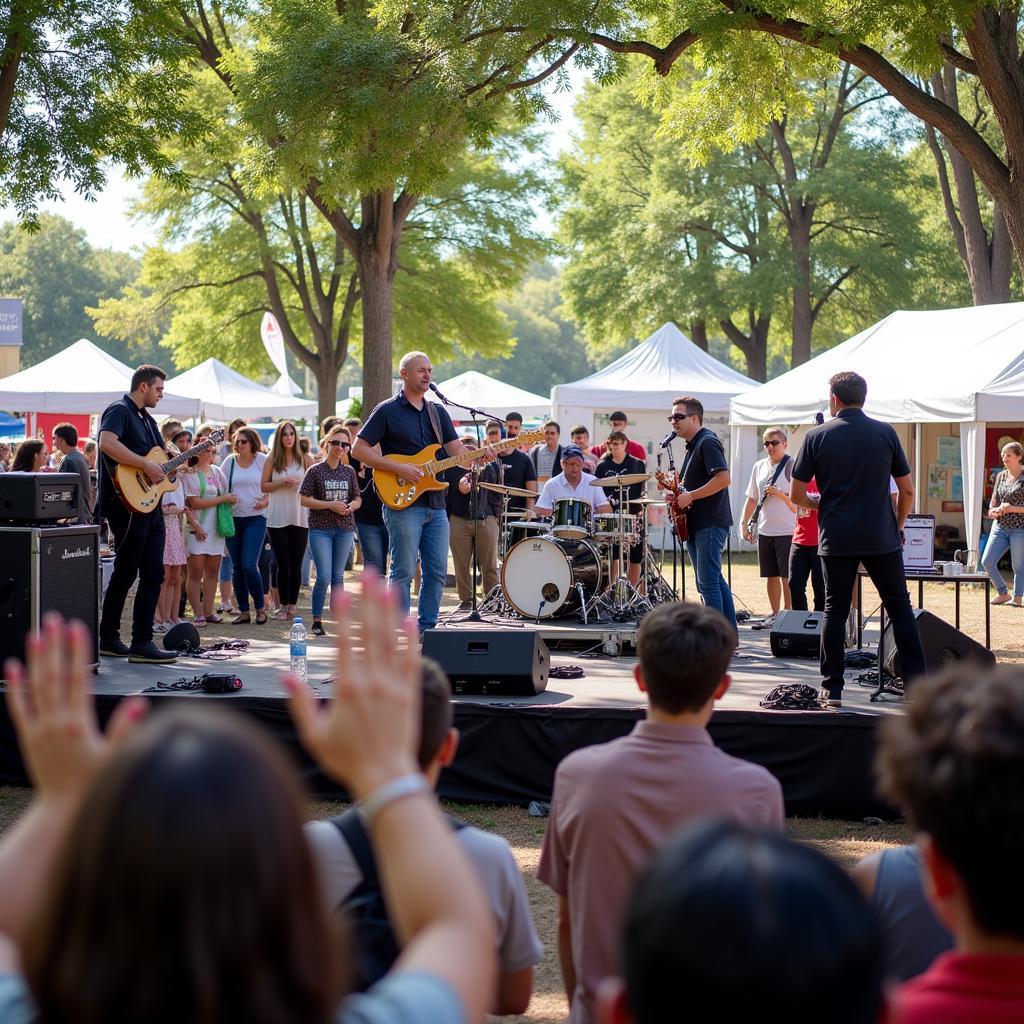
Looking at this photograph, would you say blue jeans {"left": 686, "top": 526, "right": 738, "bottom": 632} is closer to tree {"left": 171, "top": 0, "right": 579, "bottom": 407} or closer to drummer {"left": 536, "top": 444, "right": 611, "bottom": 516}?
drummer {"left": 536, "top": 444, "right": 611, "bottom": 516}

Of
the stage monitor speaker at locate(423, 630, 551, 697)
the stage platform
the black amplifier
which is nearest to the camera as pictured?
the stage platform

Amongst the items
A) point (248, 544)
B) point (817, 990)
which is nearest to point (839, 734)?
point (817, 990)

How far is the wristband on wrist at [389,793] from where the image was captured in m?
1.31

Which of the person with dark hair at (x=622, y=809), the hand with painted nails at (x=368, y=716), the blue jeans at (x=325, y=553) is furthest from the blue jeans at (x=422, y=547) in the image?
the hand with painted nails at (x=368, y=716)

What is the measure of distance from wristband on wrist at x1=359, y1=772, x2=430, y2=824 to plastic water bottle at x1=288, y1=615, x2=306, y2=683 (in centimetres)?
676

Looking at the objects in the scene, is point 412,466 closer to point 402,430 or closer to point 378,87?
point 402,430

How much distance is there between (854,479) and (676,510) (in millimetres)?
2506

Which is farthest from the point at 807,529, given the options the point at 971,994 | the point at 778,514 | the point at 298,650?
the point at 971,994

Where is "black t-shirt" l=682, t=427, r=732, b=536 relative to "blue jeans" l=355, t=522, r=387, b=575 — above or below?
above

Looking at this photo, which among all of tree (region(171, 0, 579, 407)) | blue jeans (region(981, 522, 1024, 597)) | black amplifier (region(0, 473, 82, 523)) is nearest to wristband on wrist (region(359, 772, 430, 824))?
black amplifier (region(0, 473, 82, 523))

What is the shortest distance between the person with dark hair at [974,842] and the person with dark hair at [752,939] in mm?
373

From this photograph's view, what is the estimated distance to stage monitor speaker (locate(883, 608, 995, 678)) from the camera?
24.6 ft

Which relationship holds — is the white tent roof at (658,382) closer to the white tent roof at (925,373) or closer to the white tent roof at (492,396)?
the white tent roof at (925,373)

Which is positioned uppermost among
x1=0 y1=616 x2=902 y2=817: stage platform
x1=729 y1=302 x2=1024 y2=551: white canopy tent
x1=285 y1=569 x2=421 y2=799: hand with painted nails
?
x1=729 y1=302 x2=1024 y2=551: white canopy tent
